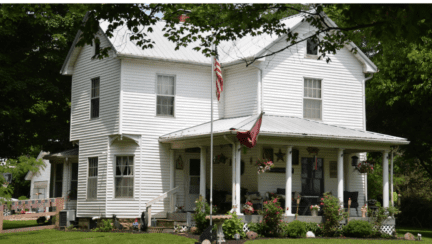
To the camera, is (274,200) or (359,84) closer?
(274,200)

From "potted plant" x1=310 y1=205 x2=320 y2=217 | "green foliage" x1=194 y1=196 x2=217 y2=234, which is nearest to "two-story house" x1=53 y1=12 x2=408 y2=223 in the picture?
"potted plant" x1=310 y1=205 x2=320 y2=217

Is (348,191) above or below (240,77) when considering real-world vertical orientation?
below

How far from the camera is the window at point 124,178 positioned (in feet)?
66.6

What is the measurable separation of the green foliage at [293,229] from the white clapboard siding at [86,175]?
7135 millimetres

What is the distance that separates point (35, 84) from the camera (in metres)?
23.7

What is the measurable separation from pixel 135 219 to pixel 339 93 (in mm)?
9742

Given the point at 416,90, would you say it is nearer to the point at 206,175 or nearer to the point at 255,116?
the point at 255,116

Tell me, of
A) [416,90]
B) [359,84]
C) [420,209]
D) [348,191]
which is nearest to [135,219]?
[348,191]

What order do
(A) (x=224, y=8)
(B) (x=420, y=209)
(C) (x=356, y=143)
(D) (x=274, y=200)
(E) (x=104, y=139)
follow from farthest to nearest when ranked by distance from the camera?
(B) (x=420, y=209)
(E) (x=104, y=139)
(C) (x=356, y=143)
(D) (x=274, y=200)
(A) (x=224, y=8)

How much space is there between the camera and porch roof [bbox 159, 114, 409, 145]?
58.4 ft

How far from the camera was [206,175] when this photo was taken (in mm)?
21578

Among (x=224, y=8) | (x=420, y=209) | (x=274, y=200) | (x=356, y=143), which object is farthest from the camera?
(x=420, y=209)

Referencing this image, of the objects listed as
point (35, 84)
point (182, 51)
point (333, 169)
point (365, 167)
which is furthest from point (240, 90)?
point (35, 84)

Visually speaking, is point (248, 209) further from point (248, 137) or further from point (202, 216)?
point (248, 137)
